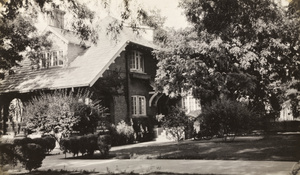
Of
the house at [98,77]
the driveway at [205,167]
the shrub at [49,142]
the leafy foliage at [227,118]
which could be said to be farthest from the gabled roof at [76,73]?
the driveway at [205,167]

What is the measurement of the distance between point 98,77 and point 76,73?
220 cm

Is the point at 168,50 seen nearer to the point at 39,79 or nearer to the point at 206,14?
the point at 39,79

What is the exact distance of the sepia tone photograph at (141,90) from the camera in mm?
12461

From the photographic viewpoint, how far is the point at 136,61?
25766mm

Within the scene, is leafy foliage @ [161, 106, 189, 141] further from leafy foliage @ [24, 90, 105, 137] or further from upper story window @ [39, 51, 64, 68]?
upper story window @ [39, 51, 64, 68]

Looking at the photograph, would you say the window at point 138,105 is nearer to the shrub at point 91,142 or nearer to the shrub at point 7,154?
the shrub at point 91,142

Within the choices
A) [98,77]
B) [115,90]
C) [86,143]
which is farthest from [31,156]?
[115,90]

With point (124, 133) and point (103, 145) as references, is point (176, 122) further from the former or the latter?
point (124, 133)

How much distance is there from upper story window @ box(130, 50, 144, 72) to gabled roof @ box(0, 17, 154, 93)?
0.90 m

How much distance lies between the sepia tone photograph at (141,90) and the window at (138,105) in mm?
110

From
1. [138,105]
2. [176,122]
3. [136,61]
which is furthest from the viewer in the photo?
[136,61]

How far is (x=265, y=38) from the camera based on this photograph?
24.9 meters

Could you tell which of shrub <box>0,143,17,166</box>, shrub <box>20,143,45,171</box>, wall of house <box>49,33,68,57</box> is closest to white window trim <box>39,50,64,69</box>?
wall of house <box>49,33,68,57</box>

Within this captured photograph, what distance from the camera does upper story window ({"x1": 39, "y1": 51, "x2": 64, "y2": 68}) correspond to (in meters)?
24.3
